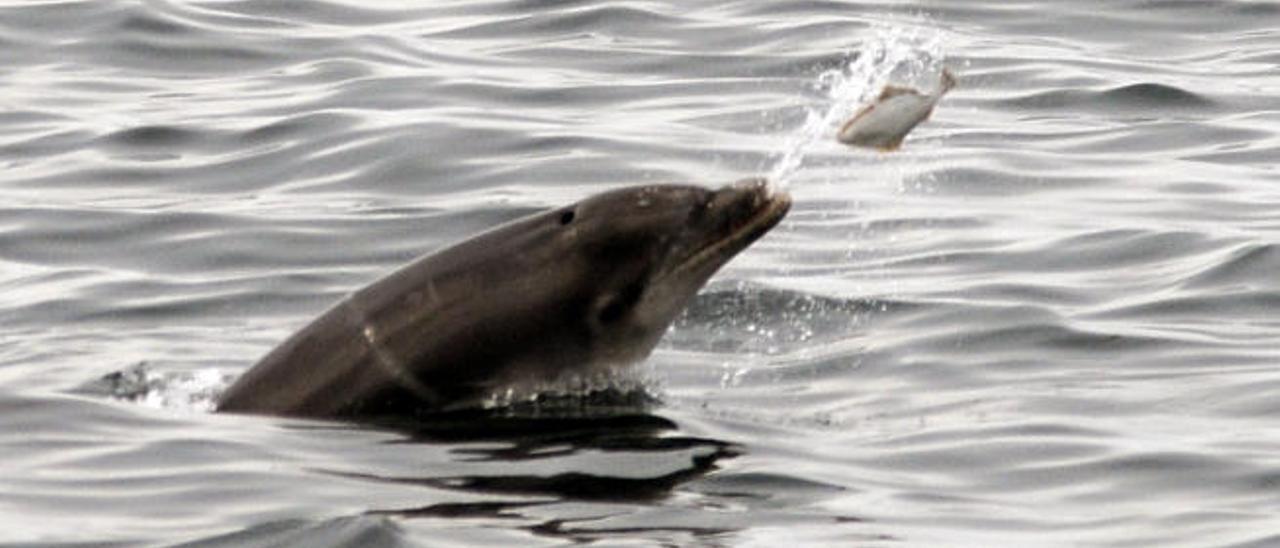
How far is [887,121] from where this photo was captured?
12.8 m

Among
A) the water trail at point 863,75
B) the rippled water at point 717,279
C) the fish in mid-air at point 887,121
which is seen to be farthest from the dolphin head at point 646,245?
the water trail at point 863,75

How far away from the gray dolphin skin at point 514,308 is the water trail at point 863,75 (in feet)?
14.8

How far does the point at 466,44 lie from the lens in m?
20.9

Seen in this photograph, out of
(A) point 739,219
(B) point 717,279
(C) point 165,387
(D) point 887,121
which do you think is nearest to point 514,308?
(A) point 739,219

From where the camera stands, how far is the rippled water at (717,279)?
10.8 m

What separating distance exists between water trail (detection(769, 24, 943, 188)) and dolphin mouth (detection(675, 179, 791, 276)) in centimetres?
442

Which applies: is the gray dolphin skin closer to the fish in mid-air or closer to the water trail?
the fish in mid-air

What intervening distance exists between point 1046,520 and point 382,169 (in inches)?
287

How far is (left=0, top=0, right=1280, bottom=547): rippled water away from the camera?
10844mm

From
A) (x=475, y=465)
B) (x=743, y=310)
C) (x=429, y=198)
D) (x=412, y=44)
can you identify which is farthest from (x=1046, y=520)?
(x=412, y=44)

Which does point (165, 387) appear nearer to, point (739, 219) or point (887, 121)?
point (739, 219)

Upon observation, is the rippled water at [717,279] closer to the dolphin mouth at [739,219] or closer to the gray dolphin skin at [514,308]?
the gray dolphin skin at [514,308]

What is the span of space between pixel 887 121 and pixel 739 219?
959 mm

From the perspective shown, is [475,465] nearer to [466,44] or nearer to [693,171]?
[693,171]
